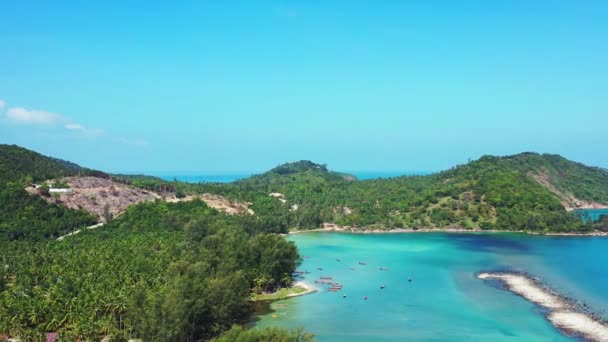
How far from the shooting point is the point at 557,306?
69.5 m

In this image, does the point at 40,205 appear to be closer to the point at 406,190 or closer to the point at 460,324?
the point at 460,324

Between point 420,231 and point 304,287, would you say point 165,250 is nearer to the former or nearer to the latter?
point 304,287

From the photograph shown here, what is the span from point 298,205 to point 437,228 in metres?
50.5

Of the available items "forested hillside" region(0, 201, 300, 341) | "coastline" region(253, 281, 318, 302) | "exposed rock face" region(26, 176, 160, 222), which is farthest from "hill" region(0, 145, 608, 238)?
"coastline" region(253, 281, 318, 302)

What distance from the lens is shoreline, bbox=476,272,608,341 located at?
58906 millimetres

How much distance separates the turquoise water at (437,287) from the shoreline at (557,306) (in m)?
1.73

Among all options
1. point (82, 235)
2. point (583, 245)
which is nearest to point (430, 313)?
point (82, 235)

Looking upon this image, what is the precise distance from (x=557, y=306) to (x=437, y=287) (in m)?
18.3

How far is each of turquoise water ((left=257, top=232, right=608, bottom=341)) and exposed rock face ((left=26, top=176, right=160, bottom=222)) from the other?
44.0 metres

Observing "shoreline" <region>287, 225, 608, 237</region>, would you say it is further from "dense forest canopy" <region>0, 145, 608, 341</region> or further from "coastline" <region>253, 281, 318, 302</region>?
"coastline" <region>253, 281, 318, 302</region>

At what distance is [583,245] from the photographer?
126 meters

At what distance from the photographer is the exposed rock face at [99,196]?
117269 millimetres

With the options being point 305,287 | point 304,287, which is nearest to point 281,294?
point 304,287

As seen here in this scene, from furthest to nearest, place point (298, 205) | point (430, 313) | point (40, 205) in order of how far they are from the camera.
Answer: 1. point (298, 205)
2. point (40, 205)
3. point (430, 313)
